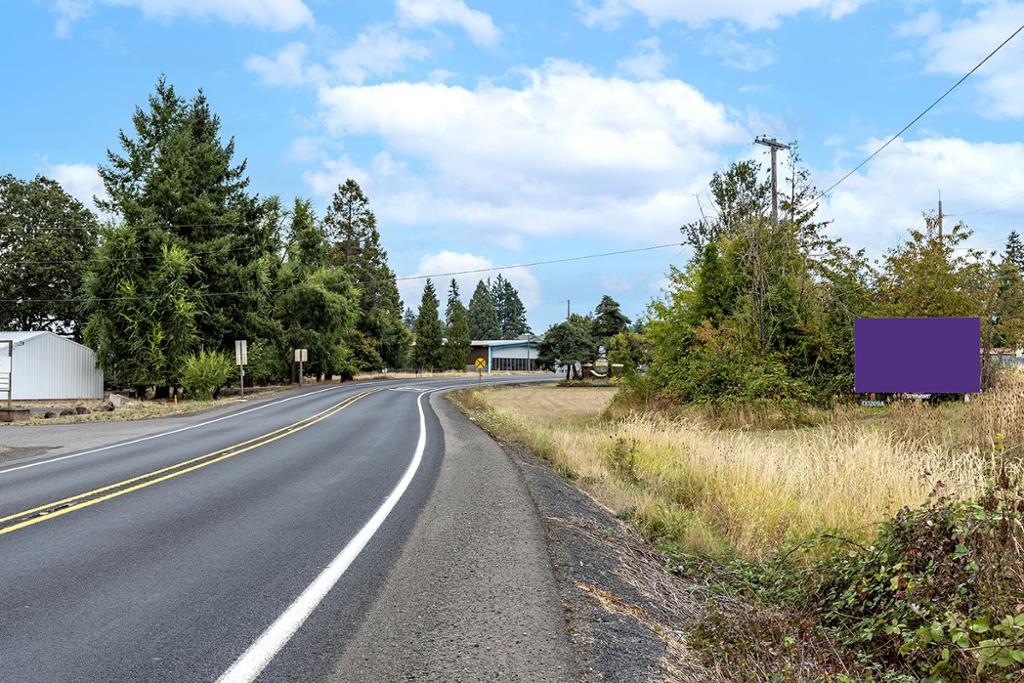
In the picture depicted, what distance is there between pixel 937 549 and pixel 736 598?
180cm

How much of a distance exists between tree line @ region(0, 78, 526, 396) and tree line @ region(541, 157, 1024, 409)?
26291mm

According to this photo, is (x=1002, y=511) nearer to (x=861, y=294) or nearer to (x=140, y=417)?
(x=861, y=294)

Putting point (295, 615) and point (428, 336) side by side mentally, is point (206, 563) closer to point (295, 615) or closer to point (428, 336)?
point (295, 615)

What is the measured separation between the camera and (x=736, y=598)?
6.60 meters

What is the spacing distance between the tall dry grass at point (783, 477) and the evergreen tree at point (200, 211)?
3576cm

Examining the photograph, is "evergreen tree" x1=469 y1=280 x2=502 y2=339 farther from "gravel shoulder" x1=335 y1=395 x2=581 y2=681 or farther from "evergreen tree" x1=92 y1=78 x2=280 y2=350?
"gravel shoulder" x1=335 y1=395 x2=581 y2=681

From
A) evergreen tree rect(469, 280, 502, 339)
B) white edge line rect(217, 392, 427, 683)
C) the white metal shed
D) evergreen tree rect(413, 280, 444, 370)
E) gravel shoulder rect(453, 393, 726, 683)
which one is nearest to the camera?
white edge line rect(217, 392, 427, 683)

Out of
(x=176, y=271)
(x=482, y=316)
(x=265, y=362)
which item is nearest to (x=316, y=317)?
(x=265, y=362)

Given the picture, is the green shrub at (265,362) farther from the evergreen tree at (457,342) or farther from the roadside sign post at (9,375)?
the evergreen tree at (457,342)

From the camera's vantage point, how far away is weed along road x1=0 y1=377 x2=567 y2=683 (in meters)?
4.20

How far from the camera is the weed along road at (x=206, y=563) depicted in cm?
420

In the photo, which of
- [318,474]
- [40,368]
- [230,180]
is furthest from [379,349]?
[318,474]

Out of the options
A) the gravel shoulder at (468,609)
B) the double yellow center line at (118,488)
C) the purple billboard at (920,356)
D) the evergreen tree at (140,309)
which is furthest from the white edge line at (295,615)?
the evergreen tree at (140,309)

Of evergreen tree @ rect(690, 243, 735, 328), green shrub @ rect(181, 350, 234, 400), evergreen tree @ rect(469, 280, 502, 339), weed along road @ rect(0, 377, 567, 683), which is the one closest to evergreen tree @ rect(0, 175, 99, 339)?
green shrub @ rect(181, 350, 234, 400)
